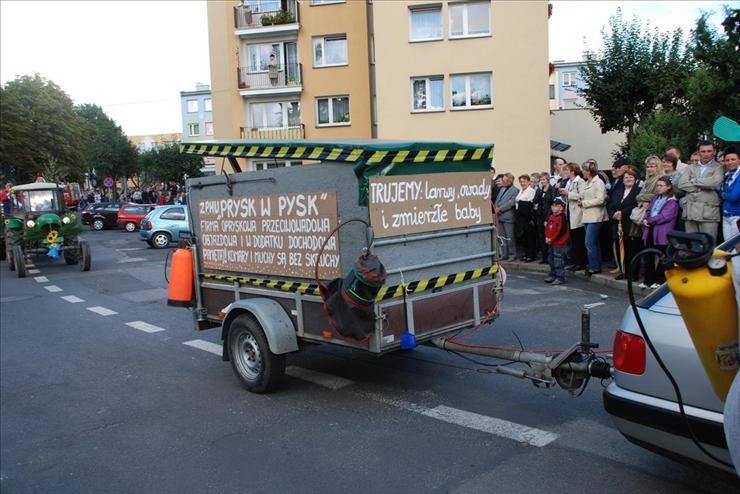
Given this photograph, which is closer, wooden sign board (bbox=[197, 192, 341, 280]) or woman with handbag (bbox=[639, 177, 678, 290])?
wooden sign board (bbox=[197, 192, 341, 280])

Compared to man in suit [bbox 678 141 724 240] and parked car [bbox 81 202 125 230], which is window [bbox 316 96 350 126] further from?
man in suit [bbox 678 141 724 240]

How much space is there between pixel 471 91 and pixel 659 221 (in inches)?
810

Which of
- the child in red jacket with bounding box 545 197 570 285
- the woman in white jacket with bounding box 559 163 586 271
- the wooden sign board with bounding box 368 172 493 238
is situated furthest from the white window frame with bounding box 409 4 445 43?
the wooden sign board with bounding box 368 172 493 238

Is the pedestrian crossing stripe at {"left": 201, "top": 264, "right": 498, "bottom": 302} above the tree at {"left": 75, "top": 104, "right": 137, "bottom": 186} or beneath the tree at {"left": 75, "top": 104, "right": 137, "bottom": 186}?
beneath

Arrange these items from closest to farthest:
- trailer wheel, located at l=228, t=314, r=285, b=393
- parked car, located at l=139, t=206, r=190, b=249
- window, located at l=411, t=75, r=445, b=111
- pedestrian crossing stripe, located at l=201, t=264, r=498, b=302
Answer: pedestrian crossing stripe, located at l=201, t=264, r=498, b=302, trailer wheel, located at l=228, t=314, r=285, b=393, parked car, located at l=139, t=206, r=190, b=249, window, located at l=411, t=75, r=445, b=111

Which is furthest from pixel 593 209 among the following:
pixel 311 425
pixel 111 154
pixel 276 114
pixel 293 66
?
pixel 111 154

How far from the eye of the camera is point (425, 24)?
29.4 m

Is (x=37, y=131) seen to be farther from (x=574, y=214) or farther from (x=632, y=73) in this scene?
(x=574, y=214)

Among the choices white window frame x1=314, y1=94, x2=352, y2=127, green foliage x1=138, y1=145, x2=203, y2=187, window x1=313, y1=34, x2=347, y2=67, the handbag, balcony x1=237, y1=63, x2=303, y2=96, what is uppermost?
window x1=313, y1=34, x2=347, y2=67

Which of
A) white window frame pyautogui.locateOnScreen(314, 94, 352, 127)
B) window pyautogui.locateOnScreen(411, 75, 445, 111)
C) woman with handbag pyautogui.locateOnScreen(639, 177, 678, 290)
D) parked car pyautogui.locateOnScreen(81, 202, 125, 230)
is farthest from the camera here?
parked car pyautogui.locateOnScreen(81, 202, 125, 230)

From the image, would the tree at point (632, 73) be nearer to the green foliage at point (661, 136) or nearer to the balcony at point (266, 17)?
the green foliage at point (661, 136)

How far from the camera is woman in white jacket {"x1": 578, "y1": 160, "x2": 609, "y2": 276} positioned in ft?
35.7

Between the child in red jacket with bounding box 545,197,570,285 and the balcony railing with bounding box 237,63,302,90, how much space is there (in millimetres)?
25916

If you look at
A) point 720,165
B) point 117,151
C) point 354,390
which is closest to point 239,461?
point 354,390
